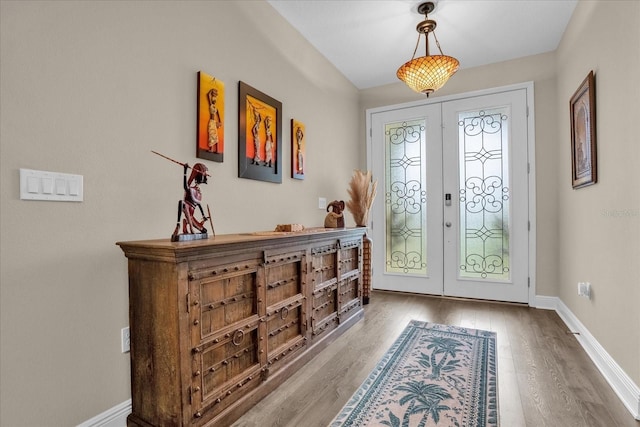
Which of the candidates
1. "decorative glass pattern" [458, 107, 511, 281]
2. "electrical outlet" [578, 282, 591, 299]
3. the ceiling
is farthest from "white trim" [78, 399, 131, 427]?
"decorative glass pattern" [458, 107, 511, 281]

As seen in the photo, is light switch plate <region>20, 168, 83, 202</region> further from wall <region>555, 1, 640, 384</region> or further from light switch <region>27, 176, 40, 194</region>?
wall <region>555, 1, 640, 384</region>

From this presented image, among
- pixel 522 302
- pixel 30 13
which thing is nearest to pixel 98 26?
pixel 30 13

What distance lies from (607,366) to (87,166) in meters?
3.12

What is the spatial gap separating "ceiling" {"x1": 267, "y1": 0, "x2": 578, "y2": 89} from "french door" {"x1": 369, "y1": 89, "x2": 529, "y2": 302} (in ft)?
1.88

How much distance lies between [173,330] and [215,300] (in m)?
0.24

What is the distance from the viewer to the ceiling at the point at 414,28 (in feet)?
9.02

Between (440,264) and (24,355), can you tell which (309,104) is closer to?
(440,264)

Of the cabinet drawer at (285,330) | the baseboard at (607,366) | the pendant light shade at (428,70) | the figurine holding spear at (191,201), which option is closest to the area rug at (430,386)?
the cabinet drawer at (285,330)

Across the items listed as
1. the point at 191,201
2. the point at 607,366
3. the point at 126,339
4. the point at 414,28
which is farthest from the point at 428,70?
the point at 126,339

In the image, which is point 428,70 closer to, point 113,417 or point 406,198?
point 406,198

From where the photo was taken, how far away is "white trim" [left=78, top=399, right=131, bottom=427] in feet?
4.86

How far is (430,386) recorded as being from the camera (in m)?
1.94

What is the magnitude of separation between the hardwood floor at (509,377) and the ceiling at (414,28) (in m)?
2.76

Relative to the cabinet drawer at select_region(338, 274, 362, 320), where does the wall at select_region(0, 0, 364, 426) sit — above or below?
above
